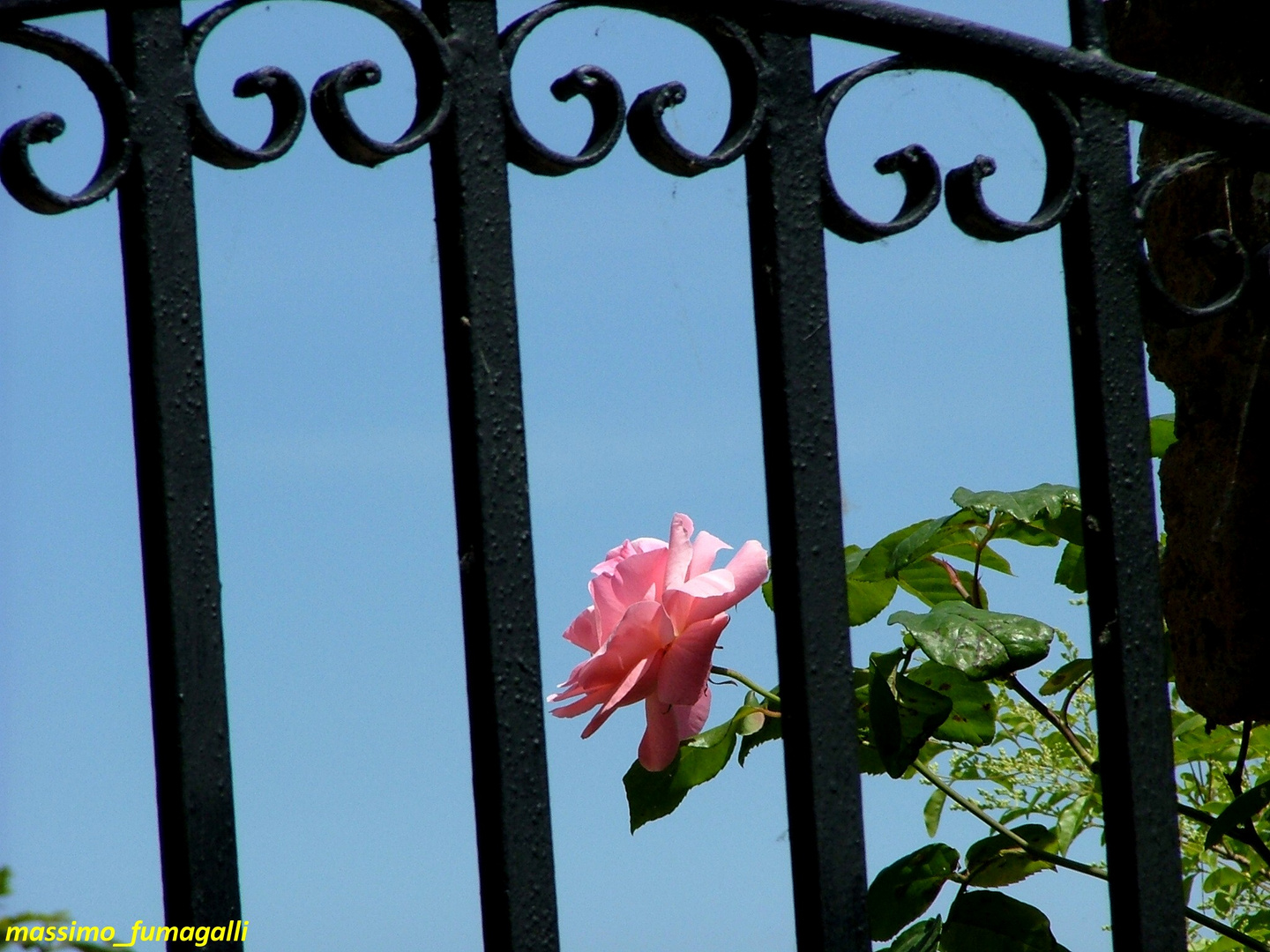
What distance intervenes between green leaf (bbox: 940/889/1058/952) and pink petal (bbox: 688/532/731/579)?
0.54 m

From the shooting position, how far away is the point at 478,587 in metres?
0.95

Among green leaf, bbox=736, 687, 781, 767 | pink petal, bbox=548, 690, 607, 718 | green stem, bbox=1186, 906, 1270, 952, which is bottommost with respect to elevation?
green stem, bbox=1186, 906, 1270, 952

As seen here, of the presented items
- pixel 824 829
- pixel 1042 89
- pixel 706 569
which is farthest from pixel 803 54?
pixel 824 829

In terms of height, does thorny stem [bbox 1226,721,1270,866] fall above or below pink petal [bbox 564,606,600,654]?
below

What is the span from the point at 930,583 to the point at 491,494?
0.93 metres

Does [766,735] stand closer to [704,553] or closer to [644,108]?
[704,553]

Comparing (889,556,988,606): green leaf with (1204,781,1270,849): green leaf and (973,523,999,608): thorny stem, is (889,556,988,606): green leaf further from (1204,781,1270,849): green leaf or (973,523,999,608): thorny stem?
(1204,781,1270,849): green leaf

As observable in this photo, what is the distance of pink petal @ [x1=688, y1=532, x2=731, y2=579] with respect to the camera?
1.24 metres

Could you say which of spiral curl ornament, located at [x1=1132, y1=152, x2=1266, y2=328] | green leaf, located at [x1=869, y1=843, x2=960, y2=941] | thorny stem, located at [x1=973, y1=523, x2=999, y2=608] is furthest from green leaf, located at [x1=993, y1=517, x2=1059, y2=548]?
spiral curl ornament, located at [x1=1132, y1=152, x2=1266, y2=328]

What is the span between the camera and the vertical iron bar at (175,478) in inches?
34.9

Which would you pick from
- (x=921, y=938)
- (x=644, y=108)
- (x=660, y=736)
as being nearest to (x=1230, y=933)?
(x=921, y=938)

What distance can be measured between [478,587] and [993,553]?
3.19ft

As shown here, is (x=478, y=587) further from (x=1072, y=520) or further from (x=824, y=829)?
(x=1072, y=520)

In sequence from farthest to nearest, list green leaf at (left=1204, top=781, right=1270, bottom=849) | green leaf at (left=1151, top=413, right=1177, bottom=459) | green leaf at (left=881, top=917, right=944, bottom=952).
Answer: green leaf at (left=1151, top=413, right=1177, bottom=459), green leaf at (left=881, top=917, right=944, bottom=952), green leaf at (left=1204, top=781, right=1270, bottom=849)
